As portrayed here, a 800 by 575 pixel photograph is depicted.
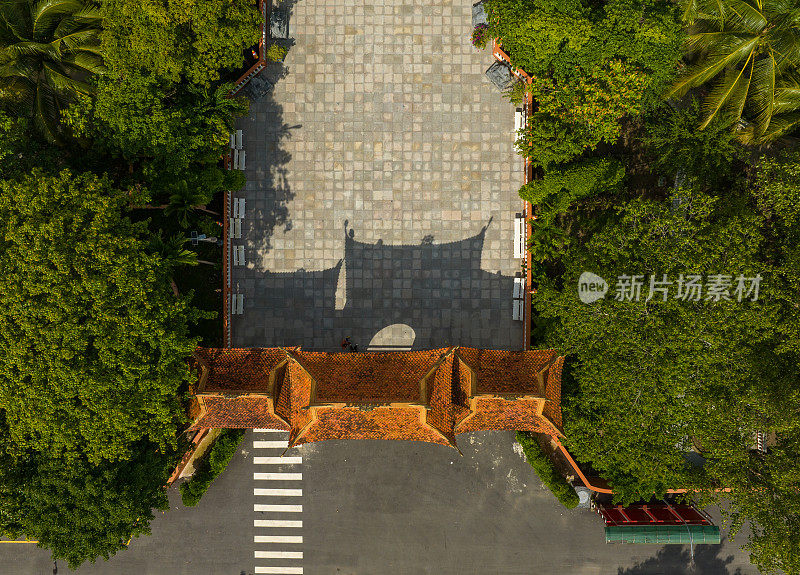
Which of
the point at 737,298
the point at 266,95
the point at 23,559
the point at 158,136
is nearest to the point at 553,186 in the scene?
the point at 737,298

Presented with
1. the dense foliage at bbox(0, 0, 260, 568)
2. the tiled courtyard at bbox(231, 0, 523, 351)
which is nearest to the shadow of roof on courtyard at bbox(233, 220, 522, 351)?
the tiled courtyard at bbox(231, 0, 523, 351)

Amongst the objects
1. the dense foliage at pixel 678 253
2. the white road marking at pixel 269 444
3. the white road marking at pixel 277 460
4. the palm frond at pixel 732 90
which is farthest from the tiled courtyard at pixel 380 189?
the palm frond at pixel 732 90

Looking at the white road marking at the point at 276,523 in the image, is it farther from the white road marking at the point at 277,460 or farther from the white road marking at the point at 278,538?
the white road marking at the point at 277,460

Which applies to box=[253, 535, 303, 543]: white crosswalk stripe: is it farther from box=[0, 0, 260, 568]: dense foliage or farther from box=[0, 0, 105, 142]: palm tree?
box=[0, 0, 105, 142]: palm tree

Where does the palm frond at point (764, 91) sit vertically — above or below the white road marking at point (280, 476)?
above

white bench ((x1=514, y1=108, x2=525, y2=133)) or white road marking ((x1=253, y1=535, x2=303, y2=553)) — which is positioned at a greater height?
white bench ((x1=514, y1=108, x2=525, y2=133))

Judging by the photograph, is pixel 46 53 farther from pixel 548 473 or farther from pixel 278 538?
pixel 548 473
